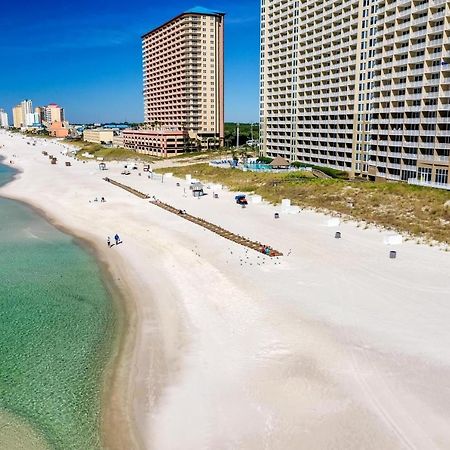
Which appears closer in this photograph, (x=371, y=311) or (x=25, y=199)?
(x=371, y=311)

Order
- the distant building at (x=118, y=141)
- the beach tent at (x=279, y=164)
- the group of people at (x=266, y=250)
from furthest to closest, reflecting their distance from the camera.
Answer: the distant building at (x=118, y=141)
the beach tent at (x=279, y=164)
the group of people at (x=266, y=250)

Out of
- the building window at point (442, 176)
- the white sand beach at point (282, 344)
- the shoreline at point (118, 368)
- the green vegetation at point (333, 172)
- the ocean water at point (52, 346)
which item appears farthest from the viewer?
the green vegetation at point (333, 172)

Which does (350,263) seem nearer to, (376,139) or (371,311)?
(371,311)

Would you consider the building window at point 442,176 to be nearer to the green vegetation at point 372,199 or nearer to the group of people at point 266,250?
the green vegetation at point 372,199

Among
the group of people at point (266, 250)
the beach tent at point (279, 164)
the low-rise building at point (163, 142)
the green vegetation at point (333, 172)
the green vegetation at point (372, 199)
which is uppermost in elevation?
the low-rise building at point (163, 142)

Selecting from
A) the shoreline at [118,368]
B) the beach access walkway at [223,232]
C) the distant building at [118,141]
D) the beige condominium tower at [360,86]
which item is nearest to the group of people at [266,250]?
the beach access walkway at [223,232]

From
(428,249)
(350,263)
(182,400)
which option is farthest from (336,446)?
(428,249)
